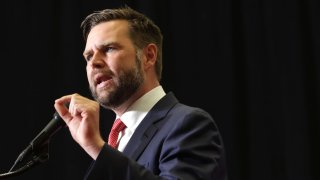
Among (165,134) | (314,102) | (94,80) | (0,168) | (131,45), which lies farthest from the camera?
(314,102)

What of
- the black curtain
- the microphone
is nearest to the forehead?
the microphone

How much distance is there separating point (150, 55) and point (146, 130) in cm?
43

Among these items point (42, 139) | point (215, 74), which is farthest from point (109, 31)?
point (215, 74)

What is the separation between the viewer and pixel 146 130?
1388mm

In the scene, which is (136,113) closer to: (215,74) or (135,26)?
(135,26)

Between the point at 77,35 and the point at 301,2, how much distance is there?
4.73 ft

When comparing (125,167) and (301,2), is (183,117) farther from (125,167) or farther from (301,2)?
(301,2)

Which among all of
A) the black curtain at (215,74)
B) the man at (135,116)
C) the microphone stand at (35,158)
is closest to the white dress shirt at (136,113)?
the man at (135,116)

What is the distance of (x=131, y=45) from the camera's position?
1628mm

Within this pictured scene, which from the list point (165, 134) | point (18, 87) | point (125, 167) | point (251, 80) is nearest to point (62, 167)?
point (18, 87)

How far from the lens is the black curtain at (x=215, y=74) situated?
271cm

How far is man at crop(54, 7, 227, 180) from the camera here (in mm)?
1111

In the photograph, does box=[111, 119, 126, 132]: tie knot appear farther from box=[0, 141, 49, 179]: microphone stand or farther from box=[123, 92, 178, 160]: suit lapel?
box=[0, 141, 49, 179]: microphone stand

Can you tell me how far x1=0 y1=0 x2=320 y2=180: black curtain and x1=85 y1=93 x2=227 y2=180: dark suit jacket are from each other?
1.35 metres
